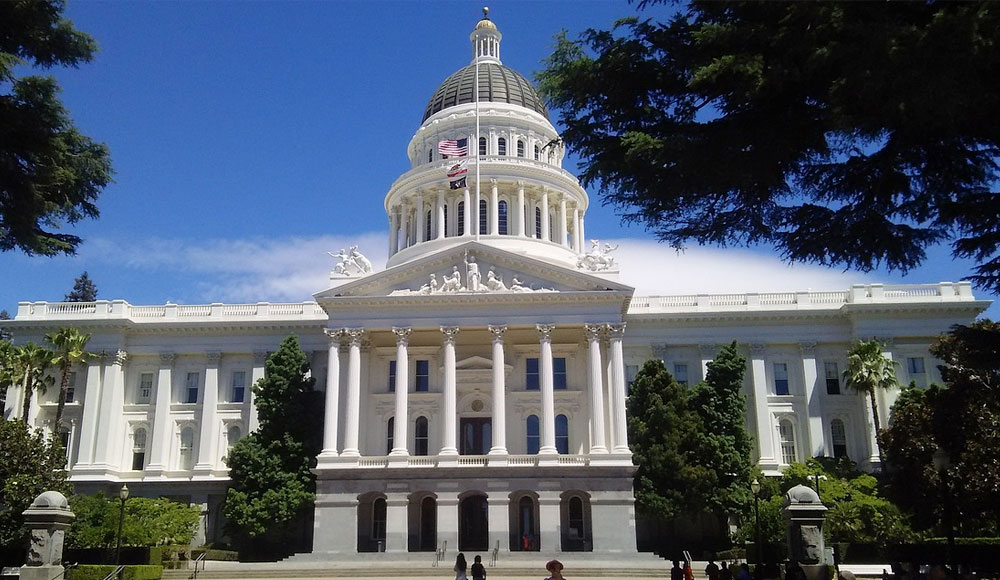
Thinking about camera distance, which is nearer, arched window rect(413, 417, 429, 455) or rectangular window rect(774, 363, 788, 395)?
arched window rect(413, 417, 429, 455)

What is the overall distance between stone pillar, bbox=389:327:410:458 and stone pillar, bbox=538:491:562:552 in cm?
816

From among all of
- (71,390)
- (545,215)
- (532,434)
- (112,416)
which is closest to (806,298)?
(532,434)

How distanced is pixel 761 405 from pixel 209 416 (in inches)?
1427

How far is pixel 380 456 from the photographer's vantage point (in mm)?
54375

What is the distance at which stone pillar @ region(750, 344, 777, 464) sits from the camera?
59719 mm

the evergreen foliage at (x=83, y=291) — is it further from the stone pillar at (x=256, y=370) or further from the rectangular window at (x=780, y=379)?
the rectangular window at (x=780, y=379)

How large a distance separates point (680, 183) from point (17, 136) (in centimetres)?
1424

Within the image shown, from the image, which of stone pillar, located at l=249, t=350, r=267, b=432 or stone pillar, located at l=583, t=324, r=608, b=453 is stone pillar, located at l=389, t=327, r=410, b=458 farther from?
stone pillar, located at l=249, t=350, r=267, b=432

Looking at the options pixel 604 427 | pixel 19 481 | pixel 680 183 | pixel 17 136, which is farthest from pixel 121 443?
pixel 680 183

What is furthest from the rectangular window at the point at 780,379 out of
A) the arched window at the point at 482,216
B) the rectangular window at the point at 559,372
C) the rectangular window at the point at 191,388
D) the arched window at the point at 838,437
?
the rectangular window at the point at 191,388

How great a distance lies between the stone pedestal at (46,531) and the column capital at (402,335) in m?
26.4

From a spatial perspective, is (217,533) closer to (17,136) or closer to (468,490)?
(468,490)

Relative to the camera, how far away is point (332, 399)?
53.8 metres

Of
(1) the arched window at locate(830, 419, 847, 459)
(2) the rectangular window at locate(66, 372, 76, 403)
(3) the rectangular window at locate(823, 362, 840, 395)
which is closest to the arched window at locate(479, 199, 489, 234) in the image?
(3) the rectangular window at locate(823, 362, 840, 395)
